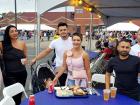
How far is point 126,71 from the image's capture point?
4965 millimetres

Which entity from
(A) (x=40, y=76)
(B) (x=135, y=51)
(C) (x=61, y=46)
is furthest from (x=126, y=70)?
(A) (x=40, y=76)

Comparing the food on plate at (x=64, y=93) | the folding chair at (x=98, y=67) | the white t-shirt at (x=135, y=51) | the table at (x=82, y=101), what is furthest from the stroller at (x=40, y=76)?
the folding chair at (x=98, y=67)

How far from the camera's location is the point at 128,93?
5.07 metres

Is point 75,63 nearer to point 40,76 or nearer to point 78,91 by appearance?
point 78,91

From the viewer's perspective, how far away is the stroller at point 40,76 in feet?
20.2

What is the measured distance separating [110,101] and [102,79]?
5.50 feet

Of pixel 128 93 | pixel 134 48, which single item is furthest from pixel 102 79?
pixel 128 93

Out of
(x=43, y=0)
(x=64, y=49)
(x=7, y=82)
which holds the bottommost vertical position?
(x=7, y=82)

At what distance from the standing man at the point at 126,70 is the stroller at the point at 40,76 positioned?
1520 mm

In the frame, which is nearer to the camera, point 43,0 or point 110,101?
point 110,101

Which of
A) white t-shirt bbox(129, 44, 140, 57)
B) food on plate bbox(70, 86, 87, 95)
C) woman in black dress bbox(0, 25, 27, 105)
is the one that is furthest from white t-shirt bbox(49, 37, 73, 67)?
food on plate bbox(70, 86, 87, 95)

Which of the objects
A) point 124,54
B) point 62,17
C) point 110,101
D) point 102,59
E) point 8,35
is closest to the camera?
point 110,101

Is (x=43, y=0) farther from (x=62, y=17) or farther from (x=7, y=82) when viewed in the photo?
(x=62, y=17)

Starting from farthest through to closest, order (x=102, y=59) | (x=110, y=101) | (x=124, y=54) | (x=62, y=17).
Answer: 1. (x=62, y=17)
2. (x=102, y=59)
3. (x=124, y=54)
4. (x=110, y=101)
